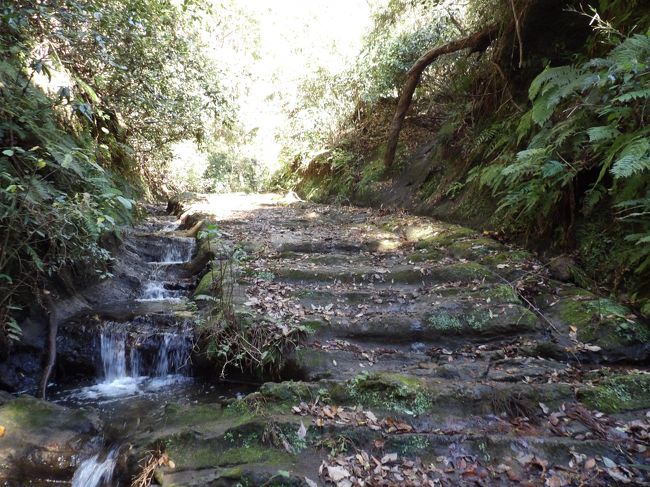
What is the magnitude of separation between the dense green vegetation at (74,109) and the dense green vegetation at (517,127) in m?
4.97

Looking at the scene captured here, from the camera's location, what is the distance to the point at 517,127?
714 cm

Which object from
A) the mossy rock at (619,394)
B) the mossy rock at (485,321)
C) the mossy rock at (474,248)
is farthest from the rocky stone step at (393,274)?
the mossy rock at (619,394)

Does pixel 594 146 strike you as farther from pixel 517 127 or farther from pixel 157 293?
pixel 157 293

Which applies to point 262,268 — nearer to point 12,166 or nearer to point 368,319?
point 368,319

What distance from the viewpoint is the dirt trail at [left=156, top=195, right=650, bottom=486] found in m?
3.16

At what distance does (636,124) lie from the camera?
449 cm

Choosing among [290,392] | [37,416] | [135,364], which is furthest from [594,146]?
[37,416]

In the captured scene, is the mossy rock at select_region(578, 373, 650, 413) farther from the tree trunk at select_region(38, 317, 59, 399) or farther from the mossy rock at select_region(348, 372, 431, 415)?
the tree trunk at select_region(38, 317, 59, 399)

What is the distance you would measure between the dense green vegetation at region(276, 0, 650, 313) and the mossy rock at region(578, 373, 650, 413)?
52.6 inches

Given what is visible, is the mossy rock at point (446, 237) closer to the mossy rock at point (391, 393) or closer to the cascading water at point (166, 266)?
the mossy rock at point (391, 393)

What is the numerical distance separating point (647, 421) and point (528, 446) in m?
1.10

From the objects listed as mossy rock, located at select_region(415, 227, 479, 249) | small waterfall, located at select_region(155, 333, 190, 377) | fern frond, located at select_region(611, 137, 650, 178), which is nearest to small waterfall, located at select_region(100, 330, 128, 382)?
small waterfall, located at select_region(155, 333, 190, 377)

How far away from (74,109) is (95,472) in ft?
12.0

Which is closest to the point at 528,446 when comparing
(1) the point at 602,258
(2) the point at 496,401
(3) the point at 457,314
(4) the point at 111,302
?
(2) the point at 496,401
